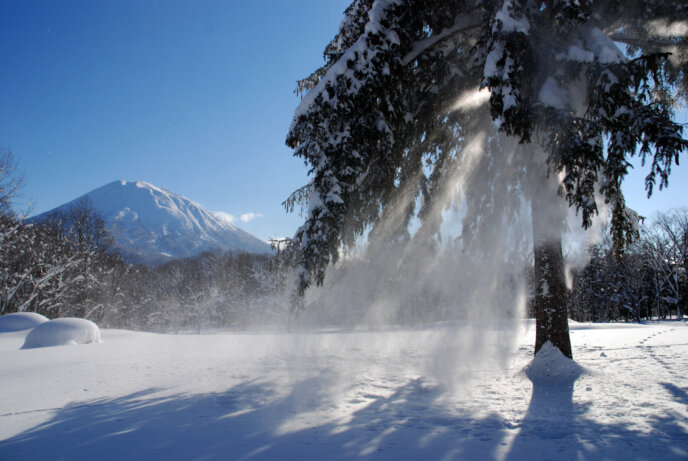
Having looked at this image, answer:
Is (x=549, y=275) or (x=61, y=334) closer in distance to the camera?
(x=549, y=275)

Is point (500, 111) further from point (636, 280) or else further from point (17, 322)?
point (636, 280)

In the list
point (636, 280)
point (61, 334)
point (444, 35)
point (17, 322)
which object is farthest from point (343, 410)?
point (636, 280)

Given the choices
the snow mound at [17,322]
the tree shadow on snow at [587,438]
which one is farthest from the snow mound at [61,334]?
the tree shadow on snow at [587,438]

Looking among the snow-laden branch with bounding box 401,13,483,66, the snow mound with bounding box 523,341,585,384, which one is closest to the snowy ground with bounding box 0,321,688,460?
the snow mound with bounding box 523,341,585,384

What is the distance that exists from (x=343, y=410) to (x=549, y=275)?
474cm

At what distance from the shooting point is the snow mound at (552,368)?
5898 mm

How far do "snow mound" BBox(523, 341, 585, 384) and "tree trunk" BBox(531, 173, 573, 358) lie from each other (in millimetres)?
221

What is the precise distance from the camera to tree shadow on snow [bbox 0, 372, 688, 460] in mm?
3047

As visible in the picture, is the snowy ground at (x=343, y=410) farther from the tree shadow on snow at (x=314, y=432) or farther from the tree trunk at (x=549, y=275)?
the tree trunk at (x=549, y=275)

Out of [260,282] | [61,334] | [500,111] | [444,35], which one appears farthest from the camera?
[260,282]

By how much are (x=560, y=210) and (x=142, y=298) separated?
4600 centimetres

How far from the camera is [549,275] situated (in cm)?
672

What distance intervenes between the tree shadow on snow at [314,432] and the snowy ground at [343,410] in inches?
0.7

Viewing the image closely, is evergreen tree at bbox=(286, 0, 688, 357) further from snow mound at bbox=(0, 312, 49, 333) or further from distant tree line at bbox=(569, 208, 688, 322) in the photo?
distant tree line at bbox=(569, 208, 688, 322)
